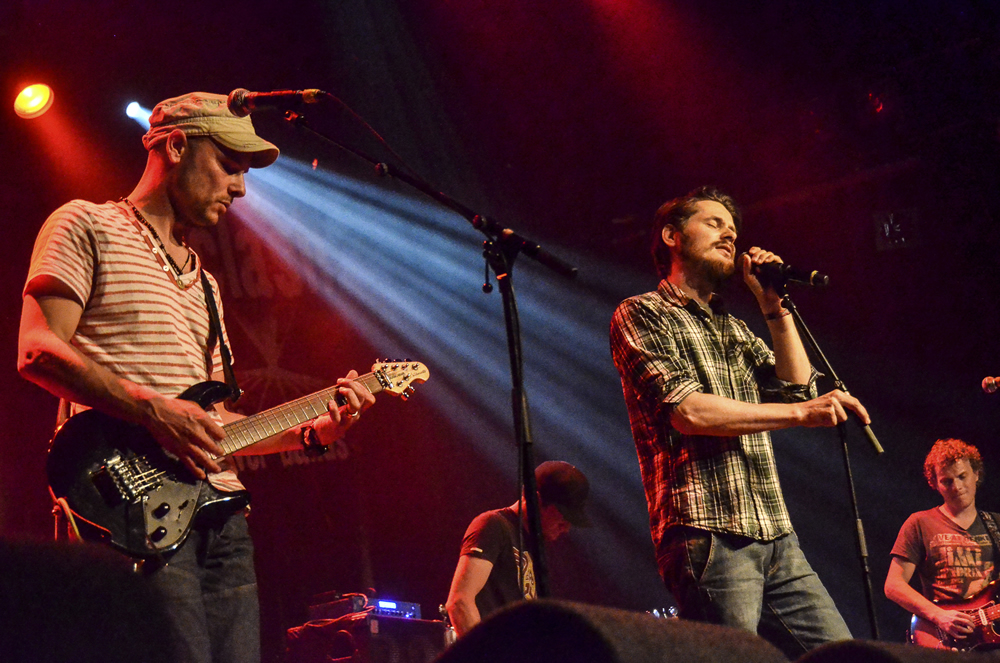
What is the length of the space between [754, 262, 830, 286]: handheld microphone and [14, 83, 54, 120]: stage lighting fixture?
4.89 m

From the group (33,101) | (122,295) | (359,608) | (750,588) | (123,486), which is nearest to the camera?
(123,486)

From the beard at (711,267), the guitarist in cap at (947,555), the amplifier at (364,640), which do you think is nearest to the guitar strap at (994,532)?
the guitarist in cap at (947,555)

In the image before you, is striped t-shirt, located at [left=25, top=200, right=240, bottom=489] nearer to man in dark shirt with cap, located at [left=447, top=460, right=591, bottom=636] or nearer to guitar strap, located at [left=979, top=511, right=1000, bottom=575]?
man in dark shirt with cap, located at [left=447, top=460, right=591, bottom=636]

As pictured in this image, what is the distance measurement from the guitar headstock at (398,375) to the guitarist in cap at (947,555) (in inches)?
189

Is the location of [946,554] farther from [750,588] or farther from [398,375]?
[398,375]

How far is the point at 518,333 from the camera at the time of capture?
8.03ft

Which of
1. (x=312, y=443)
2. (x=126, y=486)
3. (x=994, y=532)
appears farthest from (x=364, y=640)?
(x=994, y=532)

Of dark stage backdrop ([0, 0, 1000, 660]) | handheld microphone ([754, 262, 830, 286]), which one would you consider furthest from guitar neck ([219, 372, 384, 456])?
dark stage backdrop ([0, 0, 1000, 660])

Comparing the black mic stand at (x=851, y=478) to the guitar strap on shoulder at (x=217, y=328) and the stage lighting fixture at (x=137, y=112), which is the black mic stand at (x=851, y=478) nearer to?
the guitar strap on shoulder at (x=217, y=328)

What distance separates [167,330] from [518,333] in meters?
1.06

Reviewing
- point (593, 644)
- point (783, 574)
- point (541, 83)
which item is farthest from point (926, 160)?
point (593, 644)

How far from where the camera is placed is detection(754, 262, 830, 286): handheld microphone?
9.91ft

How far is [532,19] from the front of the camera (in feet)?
22.9

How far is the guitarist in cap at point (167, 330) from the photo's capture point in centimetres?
238
